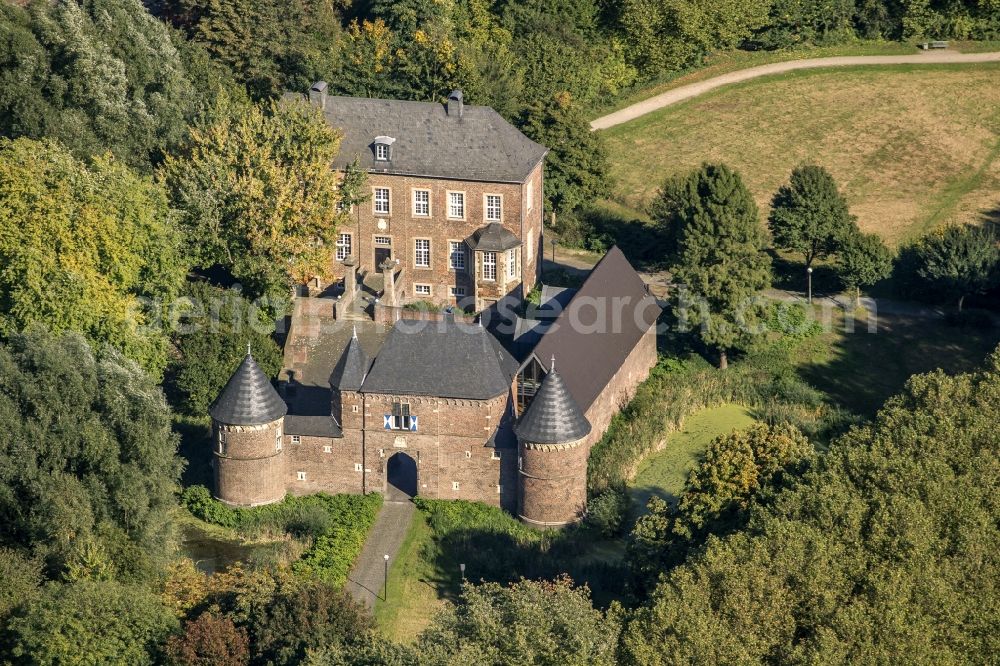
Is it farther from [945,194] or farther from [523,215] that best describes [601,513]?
[945,194]

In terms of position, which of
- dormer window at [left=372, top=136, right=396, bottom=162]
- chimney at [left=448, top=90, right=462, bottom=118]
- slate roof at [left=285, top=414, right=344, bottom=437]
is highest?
chimney at [left=448, top=90, right=462, bottom=118]

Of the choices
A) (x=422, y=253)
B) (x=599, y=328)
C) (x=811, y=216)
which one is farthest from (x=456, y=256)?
(x=811, y=216)

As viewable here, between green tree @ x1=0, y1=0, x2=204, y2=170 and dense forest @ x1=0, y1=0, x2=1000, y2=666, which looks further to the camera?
green tree @ x1=0, y1=0, x2=204, y2=170

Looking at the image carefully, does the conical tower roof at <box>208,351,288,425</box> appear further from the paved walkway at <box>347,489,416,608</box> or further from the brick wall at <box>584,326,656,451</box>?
the brick wall at <box>584,326,656,451</box>

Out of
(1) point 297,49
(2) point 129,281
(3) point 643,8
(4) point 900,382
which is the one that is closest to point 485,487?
(2) point 129,281

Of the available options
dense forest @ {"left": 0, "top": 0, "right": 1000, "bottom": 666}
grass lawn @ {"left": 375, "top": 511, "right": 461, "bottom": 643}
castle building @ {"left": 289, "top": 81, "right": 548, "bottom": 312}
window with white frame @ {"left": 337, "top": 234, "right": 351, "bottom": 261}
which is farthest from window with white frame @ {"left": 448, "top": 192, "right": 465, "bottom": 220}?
grass lawn @ {"left": 375, "top": 511, "right": 461, "bottom": 643}

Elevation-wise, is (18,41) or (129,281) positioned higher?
(18,41)

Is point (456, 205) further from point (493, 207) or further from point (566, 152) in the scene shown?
point (566, 152)
